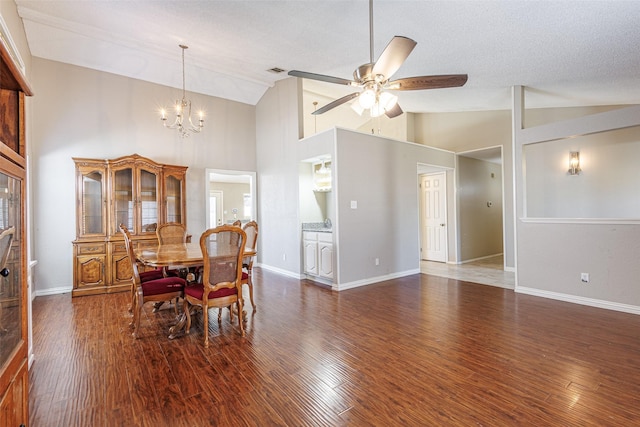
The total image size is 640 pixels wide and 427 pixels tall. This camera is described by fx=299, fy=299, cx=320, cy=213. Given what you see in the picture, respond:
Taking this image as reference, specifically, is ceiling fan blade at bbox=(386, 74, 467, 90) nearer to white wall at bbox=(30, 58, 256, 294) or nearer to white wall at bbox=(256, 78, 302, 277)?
white wall at bbox=(256, 78, 302, 277)

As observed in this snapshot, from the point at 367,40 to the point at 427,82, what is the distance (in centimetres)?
136

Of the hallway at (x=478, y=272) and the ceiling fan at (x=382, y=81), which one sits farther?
the hallway at (x=478, y=272)

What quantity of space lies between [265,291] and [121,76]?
14.2 feet

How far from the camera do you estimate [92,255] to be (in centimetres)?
444

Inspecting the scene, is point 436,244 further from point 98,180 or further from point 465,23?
point 98,180

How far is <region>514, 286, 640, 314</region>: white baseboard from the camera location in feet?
10.8

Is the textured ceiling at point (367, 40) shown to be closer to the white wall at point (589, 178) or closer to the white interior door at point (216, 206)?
the white wall at point (589, 178)

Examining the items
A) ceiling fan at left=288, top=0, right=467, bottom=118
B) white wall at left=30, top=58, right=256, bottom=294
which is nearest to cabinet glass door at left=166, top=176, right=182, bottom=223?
white wall at left=30, top=58, right=256, bottom=294

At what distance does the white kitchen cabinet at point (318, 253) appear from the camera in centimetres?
466

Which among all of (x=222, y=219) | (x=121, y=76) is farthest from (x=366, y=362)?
(x=222, y=219)

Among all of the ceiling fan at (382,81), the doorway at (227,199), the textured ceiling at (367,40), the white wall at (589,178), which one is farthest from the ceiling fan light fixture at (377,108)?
the doorway at (227,199)

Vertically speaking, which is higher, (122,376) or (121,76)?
(121,76)

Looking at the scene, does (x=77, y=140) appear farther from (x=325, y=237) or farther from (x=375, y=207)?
(x=375, y=207)

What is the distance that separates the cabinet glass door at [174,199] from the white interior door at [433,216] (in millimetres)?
5290
